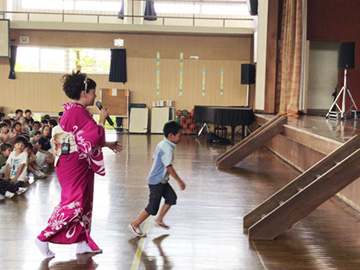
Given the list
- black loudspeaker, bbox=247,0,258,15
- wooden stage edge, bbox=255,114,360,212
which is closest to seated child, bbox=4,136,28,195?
wooden stage edge, bbox=255,114,360,212

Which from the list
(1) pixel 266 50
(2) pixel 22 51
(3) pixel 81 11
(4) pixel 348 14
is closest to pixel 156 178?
(1) pixel 266 50

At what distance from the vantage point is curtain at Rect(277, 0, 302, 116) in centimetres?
1066

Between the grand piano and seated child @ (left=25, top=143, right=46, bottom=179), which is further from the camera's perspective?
the grand piano

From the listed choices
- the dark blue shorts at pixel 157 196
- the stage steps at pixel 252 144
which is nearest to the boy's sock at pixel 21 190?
the dark blue shorts at pixel 157 196

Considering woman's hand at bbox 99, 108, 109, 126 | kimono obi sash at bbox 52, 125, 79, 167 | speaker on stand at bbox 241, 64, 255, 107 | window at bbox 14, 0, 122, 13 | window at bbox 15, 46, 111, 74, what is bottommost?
kimono obi sash at bbox 52, 125, 79, 167

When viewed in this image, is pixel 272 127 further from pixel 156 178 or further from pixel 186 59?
pixel 186 59

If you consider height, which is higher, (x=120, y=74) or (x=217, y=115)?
(x=120, y=74)

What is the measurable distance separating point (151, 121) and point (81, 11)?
4809mm

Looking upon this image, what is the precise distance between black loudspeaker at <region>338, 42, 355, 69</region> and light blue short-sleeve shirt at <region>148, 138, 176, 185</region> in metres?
6.26

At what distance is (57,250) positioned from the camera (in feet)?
11.7

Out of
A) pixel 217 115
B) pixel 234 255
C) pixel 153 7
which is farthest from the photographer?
pixel 153 7

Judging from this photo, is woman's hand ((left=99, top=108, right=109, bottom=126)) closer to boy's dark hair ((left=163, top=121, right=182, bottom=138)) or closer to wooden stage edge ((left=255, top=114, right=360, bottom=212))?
boy's dark hair ((left=163, top=121, right=182, bottom=138))

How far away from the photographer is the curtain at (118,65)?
15.0m

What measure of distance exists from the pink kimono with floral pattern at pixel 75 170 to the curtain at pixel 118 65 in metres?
11.9
